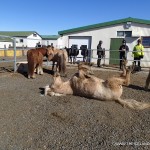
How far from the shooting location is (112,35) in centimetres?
1727

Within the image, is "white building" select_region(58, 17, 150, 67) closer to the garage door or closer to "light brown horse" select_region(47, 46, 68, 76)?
the garage door

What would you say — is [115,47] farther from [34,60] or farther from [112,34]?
[34,60]

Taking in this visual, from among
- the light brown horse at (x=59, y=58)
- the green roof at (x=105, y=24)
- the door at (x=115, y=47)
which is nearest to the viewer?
the light brown horse at (x=59, y=58)

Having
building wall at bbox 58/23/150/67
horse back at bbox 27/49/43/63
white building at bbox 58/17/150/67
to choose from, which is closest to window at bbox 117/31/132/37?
white building at bbox 58/17/150/67

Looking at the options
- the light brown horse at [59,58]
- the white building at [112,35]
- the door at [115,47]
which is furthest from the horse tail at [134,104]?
the door at [115,47]

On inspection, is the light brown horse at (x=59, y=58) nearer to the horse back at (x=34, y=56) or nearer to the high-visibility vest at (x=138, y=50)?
the horse back at (x=34, y=56)

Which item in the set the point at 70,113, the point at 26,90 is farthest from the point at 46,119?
the point at 26,90

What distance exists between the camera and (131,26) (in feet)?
54.7

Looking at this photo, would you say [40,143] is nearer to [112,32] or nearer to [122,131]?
[122,131]

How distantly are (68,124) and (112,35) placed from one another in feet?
44.3

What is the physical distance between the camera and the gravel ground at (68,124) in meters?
3.83

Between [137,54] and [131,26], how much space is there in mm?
4525

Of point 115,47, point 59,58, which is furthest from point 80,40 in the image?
point 59,58

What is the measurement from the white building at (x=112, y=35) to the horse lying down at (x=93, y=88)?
10.5 metres
